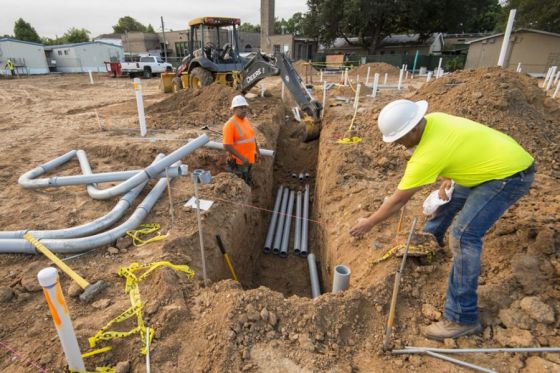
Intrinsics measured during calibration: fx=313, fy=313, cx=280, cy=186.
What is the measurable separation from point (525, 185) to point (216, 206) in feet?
12.4

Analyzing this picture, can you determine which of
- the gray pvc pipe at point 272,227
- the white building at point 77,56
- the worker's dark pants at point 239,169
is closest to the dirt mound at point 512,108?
the gray pvc pipe at point 272,227

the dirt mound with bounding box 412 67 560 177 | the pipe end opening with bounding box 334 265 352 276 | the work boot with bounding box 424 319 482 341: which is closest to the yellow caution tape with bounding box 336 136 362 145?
the dirt mound with bounding box 412 67 560 177

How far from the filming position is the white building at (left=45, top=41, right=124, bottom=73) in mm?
31969

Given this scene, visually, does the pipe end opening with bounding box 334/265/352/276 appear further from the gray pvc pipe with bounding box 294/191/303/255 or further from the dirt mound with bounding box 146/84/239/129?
the dirt mound with bounding box 146/84/239/129

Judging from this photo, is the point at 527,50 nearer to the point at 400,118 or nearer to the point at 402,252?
the point at 402,252

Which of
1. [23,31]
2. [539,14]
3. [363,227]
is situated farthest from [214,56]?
[23,31]

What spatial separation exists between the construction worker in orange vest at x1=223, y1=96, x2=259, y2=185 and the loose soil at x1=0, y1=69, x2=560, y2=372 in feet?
1.25

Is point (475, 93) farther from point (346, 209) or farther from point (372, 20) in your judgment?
point (372, 20)

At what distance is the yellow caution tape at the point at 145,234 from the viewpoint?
152 inches

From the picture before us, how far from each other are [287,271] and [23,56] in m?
34.2

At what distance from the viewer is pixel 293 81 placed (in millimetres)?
8797

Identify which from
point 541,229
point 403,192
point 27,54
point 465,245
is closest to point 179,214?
point 403,192

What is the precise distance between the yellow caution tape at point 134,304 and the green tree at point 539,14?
40234 mm

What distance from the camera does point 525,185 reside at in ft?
8.16
